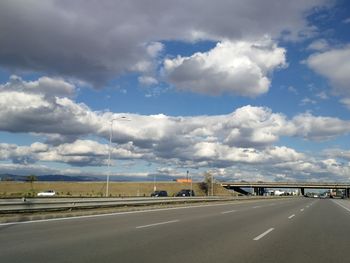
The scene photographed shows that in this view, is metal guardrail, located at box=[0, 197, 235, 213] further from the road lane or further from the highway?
the road lane

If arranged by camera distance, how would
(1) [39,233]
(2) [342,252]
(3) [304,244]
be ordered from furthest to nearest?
(1) [39,233], (3) [304,244], (2) [342,252]

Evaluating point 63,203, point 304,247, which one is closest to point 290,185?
point 63,203

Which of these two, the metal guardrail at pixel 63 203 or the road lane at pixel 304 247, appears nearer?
the road lane at pixel 304 247

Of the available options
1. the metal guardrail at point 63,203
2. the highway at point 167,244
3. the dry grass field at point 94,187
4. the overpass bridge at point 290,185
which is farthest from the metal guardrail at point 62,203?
the overpass bridge at point 290,185

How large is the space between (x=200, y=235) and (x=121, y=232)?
2786 millimetres

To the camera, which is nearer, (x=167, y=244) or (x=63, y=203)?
(x=167, y=244)

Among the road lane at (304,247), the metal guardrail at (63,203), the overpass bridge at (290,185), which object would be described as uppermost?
the overpass bridge at (290,185)

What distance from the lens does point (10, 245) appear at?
1238cm

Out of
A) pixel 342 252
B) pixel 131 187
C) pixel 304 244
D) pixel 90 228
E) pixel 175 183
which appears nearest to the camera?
pixel 342 252

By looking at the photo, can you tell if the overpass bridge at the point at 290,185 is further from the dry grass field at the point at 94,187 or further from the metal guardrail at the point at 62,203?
the metal guardrail at the point at 62,203

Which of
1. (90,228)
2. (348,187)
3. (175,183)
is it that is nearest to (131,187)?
(175,183)

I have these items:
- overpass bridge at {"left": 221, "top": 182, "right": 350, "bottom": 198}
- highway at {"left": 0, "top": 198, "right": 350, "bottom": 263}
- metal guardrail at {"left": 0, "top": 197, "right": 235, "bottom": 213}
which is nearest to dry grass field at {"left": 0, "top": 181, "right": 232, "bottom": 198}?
overpass bridge at {"left": 221, "top": 182, "right": 350, "bottom": 198}

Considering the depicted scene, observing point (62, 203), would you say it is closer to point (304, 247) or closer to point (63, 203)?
point (63, 203)

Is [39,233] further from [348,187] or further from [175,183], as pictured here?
[348,187]
